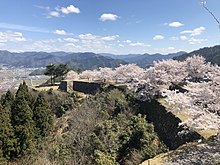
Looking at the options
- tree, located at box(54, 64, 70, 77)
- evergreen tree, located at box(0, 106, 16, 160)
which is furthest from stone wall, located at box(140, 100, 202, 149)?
tree, located at box(54, 64, 70, 77)

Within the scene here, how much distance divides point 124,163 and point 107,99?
9.16 meters

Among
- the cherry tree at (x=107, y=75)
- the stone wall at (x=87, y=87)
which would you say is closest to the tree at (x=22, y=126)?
the stone wall at (x=87, y=87)

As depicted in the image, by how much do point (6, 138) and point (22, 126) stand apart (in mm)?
1675

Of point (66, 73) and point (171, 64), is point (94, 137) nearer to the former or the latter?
point (171, 64)

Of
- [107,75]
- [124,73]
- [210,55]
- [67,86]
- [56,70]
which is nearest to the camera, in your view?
[124,73]

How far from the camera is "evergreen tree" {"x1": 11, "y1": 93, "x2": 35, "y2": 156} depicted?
1677 centimetres

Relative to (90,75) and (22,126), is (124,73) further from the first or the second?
(22,126)

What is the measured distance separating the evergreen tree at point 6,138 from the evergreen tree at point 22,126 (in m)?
0.47

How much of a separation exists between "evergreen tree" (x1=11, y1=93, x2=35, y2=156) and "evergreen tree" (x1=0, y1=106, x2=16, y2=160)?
0.47 meters

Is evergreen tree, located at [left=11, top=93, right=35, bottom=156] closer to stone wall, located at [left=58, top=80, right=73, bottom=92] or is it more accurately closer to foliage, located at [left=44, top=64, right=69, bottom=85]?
stone wall, located at [left=58, top=80, right=73, bottom=92]

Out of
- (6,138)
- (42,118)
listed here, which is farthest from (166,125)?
(42,118)

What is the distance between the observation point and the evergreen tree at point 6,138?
51.4 ft

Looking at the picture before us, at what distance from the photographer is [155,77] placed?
20.8 metres

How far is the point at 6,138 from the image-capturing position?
51.9 ft
